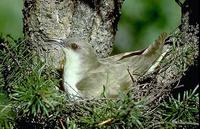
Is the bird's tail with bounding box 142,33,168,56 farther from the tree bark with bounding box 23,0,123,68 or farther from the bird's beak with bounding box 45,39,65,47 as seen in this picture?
the bird's beak with bounding box 45,39,65,47

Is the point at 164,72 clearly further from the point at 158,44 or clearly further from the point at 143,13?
the point at 143,13

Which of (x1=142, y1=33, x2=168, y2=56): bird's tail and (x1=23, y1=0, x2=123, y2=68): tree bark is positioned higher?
(x1=23, y1=0, x2=123, y2=68): tree bark

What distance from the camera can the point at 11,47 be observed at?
2969 mm

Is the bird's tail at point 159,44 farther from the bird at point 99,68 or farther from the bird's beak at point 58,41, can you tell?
the bird's beak at point 58,41

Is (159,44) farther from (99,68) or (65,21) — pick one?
(65,21)

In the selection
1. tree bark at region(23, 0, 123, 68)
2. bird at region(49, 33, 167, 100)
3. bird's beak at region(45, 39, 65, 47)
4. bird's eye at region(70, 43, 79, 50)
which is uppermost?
tree bark at region(23, 0, 123, 68)

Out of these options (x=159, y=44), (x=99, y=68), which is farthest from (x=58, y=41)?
(x=159, y=44)

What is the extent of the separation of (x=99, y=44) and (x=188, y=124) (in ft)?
2.92

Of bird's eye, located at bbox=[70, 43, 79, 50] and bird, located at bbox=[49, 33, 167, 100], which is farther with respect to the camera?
bird's eye, located at bbox=[70, 43, 79, 50]

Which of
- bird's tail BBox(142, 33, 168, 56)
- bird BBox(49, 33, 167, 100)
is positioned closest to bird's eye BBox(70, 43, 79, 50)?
bird BBox(49, 33, 167, 100)

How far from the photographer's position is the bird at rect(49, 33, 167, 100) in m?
3.07

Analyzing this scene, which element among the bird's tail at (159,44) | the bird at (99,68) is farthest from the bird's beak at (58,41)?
the bird's tail at (159,44)

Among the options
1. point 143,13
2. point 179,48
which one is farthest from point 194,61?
point 143,13

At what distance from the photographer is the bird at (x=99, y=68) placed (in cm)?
307
